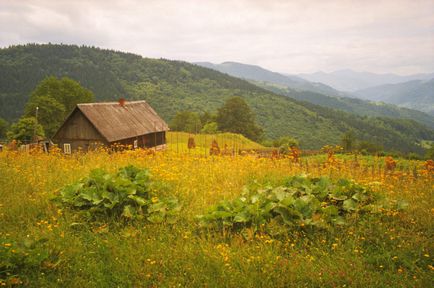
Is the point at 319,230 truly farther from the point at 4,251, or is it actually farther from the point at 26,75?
the point at 26,75

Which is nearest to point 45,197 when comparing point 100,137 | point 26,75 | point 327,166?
point 327,166

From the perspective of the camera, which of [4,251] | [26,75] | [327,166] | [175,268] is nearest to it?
[4,251]

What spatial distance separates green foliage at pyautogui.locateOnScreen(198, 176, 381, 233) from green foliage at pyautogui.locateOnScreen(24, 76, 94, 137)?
47428mm

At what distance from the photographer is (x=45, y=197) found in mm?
6109

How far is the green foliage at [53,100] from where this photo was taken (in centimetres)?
4522

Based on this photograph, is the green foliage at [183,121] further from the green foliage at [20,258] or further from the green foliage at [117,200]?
the green foliage at [20,258]

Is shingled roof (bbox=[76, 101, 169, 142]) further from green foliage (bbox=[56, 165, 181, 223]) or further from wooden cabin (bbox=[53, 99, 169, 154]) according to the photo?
green foliage (bbox=[56, 165, 181, 223])

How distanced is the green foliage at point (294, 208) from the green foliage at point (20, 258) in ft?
7.72

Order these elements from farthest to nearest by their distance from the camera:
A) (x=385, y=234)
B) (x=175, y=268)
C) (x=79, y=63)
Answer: (x=79, y=63) < (x=385, y=234) < (x=175, y=268)

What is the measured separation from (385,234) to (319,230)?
1.05m

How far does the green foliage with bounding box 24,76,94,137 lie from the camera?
45219 mm

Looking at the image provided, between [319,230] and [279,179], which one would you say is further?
[279,179]

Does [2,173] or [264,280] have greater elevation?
[2,173]

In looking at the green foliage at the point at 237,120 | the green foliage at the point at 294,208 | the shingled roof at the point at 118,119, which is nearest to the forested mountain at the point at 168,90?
the green foliage at the point at 237,120
